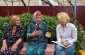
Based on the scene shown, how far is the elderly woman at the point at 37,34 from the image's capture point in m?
7.35

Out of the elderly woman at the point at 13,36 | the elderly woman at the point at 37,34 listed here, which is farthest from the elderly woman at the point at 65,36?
the elderly woman at the point at 13,36

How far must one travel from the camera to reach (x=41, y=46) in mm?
7355

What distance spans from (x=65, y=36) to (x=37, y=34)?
1.97ft

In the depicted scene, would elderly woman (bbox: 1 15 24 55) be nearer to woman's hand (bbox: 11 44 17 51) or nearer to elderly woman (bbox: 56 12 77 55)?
woman's hand (bbox: 11 44 17 51)

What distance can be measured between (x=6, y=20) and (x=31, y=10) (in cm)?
513

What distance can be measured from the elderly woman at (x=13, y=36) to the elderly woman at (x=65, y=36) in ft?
2.66

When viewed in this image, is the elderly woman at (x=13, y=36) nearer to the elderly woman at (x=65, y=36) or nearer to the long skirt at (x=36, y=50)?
the long skirt at (x=36, y=50)

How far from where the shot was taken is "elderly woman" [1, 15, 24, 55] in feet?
24.1

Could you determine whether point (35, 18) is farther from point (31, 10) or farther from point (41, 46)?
point (31, 10)

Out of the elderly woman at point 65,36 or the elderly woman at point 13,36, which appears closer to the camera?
the elderly woman at point 65,36

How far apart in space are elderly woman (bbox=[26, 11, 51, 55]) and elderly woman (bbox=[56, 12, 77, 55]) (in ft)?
0.97

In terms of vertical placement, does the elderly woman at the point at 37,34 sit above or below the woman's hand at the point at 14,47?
above

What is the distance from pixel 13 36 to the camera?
7.46 metres

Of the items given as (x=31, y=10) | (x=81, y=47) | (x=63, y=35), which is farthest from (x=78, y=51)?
(x=31, y=10)
